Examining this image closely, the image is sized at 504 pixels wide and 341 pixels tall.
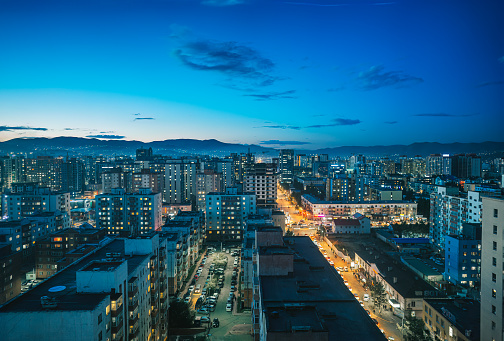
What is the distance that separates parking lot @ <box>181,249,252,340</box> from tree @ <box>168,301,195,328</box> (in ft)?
2.70

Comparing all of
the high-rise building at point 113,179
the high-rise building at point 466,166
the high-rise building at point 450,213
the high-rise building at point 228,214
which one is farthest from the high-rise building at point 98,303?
the high-rise building at point 466,166

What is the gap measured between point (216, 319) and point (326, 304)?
6284 mm

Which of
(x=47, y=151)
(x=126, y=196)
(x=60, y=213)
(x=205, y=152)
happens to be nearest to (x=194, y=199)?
(x=126, y=196)

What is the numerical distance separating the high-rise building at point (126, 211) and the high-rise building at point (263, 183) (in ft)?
38.5

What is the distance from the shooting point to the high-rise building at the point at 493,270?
8023 mm

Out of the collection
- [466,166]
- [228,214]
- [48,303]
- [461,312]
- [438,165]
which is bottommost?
[461,312]

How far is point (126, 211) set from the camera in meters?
26.3

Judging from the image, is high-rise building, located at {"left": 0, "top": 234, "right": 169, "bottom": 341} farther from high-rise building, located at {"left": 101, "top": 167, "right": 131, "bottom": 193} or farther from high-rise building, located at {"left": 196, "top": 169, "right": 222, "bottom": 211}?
high-rise building, located at {"left": 101, "top": 167, "right": 131, "bottom": 193}

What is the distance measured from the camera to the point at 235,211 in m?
26.7

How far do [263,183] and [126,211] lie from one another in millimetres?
14583

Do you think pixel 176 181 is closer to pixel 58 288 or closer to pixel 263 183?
pixel 263 183

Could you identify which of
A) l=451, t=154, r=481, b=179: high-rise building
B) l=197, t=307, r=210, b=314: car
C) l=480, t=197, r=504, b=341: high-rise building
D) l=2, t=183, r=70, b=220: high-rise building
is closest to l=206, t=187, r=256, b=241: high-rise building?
l=2, t=183, r=70, b=220: high-rise building

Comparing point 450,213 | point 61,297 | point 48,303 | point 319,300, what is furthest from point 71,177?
point 319,300

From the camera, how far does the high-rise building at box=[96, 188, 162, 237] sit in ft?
85.3
